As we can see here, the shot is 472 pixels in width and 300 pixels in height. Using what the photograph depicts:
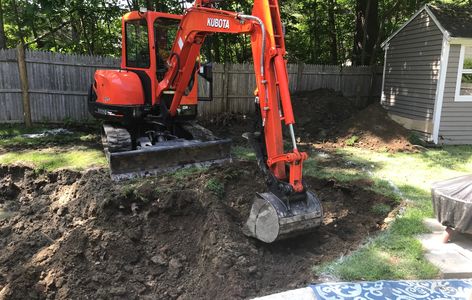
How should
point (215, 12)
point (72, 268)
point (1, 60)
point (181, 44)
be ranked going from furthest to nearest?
point (1, 60) → point (181, 44) → point (215, 12) → point (72, 268)

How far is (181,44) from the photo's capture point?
666 centimetres

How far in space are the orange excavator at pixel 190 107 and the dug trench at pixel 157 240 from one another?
1.26 feet

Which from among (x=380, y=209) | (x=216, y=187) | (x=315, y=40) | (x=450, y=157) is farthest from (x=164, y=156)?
(x=315, y=40)

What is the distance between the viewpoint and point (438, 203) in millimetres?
4613

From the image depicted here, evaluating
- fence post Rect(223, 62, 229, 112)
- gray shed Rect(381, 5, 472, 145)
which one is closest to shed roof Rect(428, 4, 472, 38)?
gray shed Rect(381, 5, 472, 145)

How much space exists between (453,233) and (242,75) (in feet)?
29.5

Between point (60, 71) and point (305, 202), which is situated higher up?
point (60, 71)

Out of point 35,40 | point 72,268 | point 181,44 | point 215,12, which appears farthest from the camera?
point 35,40

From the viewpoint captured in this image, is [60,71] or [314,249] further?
[60,71]

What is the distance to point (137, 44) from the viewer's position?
25.4 feet

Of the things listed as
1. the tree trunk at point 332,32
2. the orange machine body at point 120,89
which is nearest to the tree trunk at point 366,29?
the tree trunk at point 332,32

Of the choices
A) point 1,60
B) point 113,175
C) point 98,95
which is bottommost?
point 113,175

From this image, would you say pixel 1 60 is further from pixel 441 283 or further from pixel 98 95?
pixel 441 283

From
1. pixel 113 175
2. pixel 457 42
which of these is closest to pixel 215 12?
pixel 113 175
